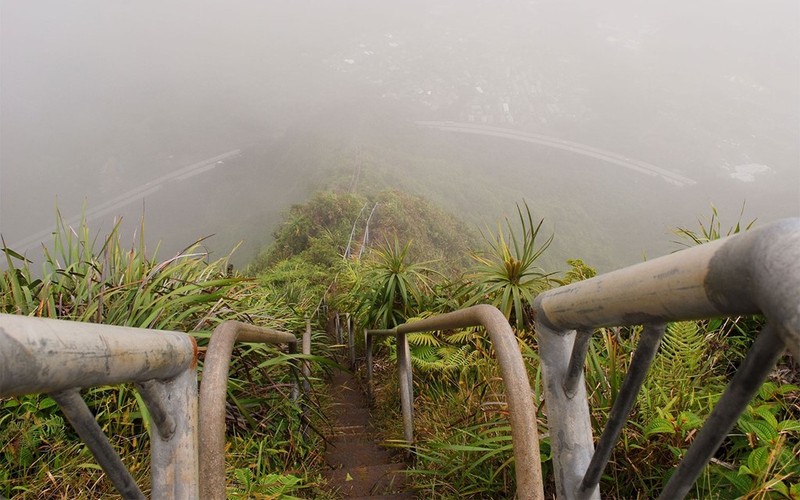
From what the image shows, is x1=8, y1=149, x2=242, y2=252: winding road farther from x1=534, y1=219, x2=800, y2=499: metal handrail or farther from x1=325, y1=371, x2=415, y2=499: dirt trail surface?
x1=534, y1=219, x2=800, y2=499: metal handrail

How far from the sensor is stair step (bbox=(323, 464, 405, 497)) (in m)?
2.31

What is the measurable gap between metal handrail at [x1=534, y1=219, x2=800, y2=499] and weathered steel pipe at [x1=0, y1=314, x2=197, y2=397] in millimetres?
499

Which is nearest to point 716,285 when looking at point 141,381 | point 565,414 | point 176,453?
point 565,414

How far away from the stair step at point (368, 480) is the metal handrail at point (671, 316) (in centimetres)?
178

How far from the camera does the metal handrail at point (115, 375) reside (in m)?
0.33

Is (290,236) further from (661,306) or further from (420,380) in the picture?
(661,306)

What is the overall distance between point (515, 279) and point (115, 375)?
345cm

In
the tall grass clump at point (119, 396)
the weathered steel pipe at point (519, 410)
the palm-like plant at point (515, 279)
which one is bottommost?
the palm-like plant at point (515, 279)

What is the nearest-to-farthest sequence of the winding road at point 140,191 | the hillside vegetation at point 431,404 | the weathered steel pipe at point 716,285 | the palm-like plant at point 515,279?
the weathered steel pipe at point 716,285 < the hillside vegetation at point 431,404 < the palm-like plant at point 515,279 < the winding road at point 140,191

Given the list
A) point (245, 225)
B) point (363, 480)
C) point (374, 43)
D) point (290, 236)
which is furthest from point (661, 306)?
point (374, 43)

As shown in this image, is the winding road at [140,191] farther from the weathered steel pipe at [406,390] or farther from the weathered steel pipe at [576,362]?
the weathered steel pipe at [576,362]

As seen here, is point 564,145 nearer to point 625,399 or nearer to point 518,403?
point 518,403

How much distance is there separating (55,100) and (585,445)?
84.7 metres

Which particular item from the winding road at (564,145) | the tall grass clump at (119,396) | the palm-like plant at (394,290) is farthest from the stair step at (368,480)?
the winding road at (564,145)
